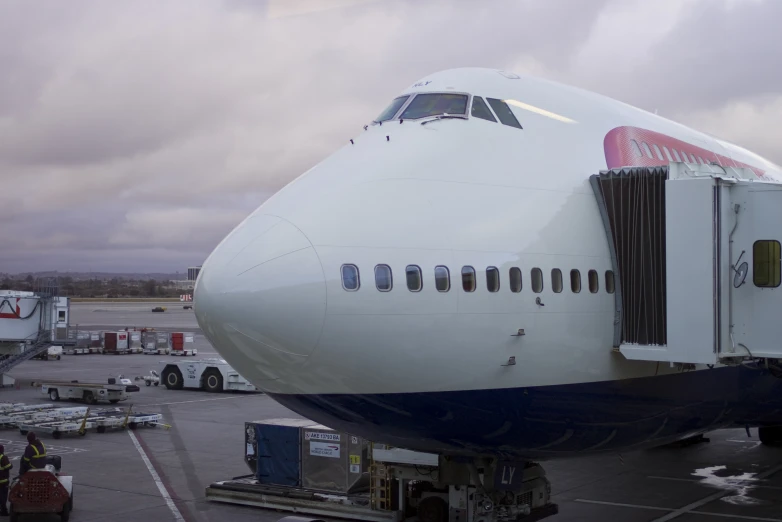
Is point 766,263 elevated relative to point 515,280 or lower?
elevated

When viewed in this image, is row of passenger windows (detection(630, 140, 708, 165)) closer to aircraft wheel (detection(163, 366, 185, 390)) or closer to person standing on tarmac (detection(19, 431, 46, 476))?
person standing on tarmac (detection(19, 431, 46, 476))

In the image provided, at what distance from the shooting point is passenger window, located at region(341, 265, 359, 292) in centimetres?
1052

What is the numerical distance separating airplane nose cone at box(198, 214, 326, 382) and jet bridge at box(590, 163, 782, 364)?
471 centimetres

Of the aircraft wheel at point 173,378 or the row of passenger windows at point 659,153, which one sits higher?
the row of passenger windows at point 659,153

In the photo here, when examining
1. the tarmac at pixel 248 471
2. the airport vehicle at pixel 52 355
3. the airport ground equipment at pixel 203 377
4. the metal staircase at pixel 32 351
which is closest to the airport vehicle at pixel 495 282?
the tarmac at pixel 248 471

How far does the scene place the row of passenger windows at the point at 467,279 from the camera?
10586 millimetres

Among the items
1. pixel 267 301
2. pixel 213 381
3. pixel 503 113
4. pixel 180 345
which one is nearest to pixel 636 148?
pixel 503 113

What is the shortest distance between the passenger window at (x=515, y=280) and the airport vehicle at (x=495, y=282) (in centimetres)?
2

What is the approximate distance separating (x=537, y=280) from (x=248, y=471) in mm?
14961

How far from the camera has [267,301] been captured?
1023 centimetres

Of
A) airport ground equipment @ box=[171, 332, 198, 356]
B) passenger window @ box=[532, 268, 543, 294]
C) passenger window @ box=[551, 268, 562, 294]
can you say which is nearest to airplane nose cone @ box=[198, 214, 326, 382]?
passenger window @ box=[532, 268, 543, 294]

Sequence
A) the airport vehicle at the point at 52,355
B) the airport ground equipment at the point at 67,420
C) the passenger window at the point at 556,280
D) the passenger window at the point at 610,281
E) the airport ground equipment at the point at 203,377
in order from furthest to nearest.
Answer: the airport vehicle at the point at 52,355
the airport ground equipment at the point at 203,377
the airport ground equipment at the point at 67,420
the passenger window at the point at 610,281
the passenger window at the point at 556,280

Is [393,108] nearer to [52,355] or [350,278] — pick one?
[350,278]

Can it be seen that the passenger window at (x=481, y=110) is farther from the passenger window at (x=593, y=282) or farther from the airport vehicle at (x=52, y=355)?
the airport vehicle at (x=52, y=355)
